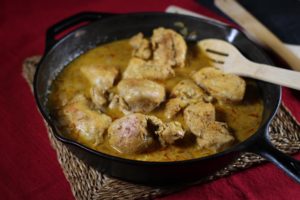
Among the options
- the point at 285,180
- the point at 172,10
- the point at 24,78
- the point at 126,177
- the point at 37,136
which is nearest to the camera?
the point at 126,177

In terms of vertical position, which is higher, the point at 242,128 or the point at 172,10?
the point at 172,10

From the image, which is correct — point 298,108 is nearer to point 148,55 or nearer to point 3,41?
point 148,55

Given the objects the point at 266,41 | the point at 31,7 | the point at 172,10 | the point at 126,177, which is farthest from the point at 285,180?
the point at 31,7

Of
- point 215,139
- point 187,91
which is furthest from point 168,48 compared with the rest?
point 215,139

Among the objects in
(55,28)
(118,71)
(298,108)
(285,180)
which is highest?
(55,28)

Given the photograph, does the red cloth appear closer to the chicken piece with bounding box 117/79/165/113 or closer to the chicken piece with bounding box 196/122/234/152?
the chicken piece with bounding box 196/122/234/152

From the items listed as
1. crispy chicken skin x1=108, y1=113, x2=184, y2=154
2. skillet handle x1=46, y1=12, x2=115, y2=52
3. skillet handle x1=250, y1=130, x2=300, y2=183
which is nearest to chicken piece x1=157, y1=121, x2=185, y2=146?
crispy chicken skin x1=108, y1=113, x2=184, y2=154
